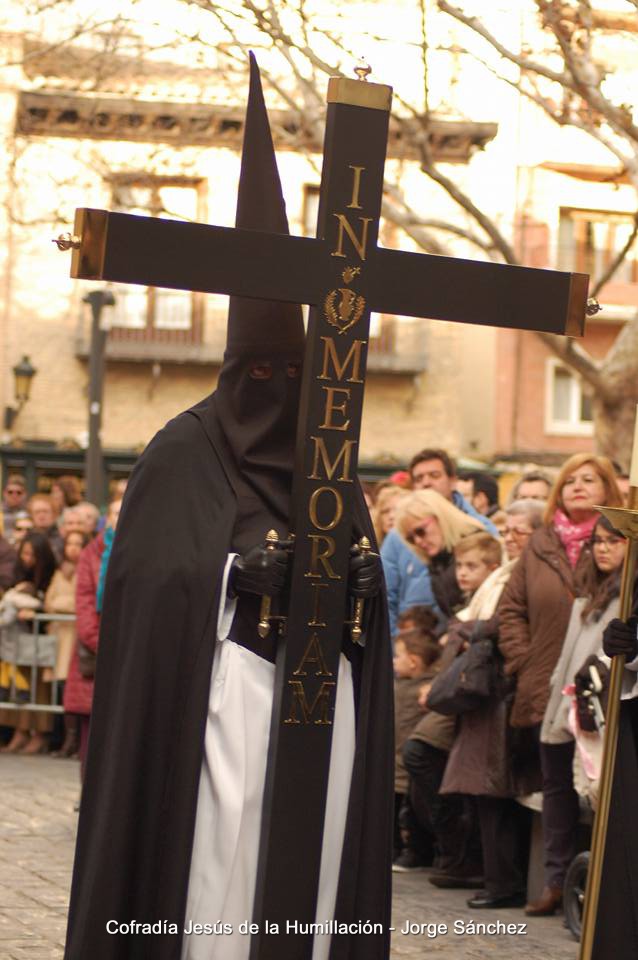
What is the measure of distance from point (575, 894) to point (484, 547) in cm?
232

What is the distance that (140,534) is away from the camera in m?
4.98

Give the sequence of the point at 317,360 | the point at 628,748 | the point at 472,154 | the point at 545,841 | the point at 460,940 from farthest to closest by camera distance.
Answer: the point at 472,154
the point at 545,841
the point at 460,940
the point at 628,748
the point at 317,360

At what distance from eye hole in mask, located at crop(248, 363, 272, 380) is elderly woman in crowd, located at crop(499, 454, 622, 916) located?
11.6 ft

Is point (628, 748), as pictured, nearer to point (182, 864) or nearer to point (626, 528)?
point (626, 528)

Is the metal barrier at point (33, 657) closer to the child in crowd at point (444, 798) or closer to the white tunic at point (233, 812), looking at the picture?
the child in crowd at point (444, 798)

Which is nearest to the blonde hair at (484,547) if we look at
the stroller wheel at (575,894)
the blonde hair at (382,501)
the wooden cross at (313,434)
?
the blonde hair at (382,501)

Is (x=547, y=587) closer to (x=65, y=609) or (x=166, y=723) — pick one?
(x=166, y=723)

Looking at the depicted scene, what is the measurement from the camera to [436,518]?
9.73 meters

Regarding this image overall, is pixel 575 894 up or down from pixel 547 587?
down

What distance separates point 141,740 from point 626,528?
Result: 1633mm

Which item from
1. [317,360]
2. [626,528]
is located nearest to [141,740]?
[317,360]

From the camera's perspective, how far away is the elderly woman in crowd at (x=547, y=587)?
8352mm

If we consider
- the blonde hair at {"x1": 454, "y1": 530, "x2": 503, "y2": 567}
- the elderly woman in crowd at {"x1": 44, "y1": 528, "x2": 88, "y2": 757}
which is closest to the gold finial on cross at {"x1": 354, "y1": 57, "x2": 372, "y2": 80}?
the blonde hair at {"x1": 454, "y1": 530, "x2": 503, "y2": 567}

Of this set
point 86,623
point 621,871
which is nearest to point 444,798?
point 621,871
